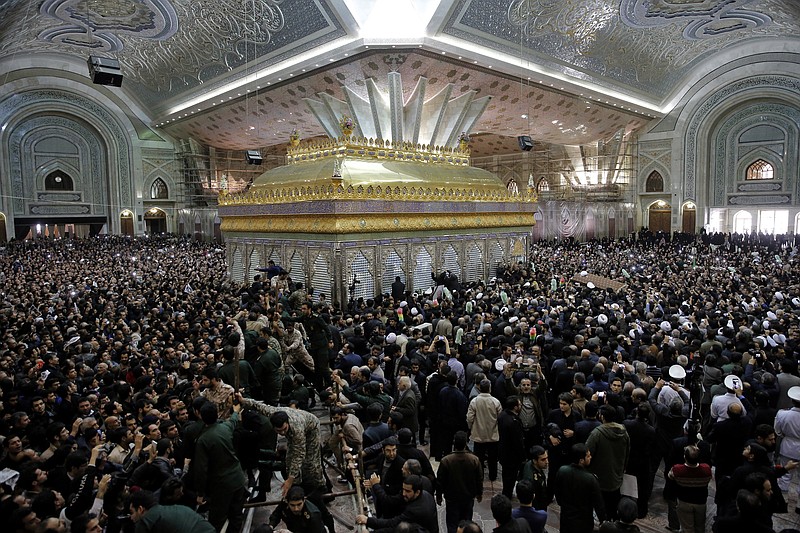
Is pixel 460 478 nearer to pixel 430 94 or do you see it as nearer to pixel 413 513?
pixel 413 513

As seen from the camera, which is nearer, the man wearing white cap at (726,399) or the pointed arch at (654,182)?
the man wearing white cap at (726,399)

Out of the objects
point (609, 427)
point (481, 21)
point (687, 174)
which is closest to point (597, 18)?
point (481, 21)

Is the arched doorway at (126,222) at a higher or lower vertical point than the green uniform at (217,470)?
higher

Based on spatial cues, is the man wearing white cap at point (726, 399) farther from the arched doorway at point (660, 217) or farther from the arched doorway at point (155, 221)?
the arched doorway at point (155, 221)

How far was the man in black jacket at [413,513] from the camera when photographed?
2.98 metres

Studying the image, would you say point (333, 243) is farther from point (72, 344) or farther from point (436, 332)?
point (72, 344)

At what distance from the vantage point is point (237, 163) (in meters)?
32.5

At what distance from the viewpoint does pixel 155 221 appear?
29750 mm

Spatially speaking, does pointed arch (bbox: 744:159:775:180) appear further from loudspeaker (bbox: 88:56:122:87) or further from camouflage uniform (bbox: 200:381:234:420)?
camouflage uniform (bbox: 200:381:234:420)

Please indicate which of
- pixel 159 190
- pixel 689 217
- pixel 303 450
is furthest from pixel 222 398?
pixel 159 190

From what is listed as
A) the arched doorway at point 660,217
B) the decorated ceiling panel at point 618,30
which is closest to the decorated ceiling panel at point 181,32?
the decorated ceiling panel at point 618,30

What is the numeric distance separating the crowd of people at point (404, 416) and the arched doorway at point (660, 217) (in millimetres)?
18851

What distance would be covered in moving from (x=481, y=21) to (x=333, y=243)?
30.4 ft

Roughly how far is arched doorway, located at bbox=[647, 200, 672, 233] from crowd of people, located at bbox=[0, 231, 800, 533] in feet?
61.8
